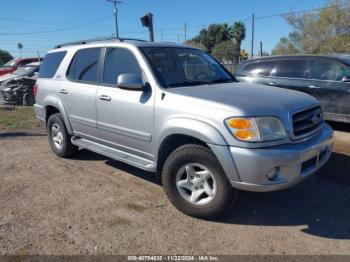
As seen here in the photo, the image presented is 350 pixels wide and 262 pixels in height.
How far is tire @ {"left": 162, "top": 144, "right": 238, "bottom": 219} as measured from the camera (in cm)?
369

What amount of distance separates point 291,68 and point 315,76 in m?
0.63

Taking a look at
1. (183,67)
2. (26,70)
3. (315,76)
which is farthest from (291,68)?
(26,70)

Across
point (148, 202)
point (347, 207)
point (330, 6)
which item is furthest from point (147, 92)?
point (330, 6)

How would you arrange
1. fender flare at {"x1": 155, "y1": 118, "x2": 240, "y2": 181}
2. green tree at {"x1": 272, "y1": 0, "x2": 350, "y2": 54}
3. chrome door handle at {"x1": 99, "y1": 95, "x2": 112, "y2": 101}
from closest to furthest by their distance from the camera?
1. fender flare at {"x1": 155, "y1": 118, "x2": 240, "y2": 181}
2. chrome door handle at {"x1": 99, "y1": 95, "x2": 112, "y2": 101}
3. green tree at {"x1": 272, "y1": 0, "x2": 350, "y2": 54}

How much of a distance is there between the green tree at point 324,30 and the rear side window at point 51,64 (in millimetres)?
33654

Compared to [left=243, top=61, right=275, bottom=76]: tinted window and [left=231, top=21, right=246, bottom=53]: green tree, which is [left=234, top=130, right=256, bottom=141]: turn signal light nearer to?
Answer: [left=243, top=61, right=275, bottom=76]: tinted window

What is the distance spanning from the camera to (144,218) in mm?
3990

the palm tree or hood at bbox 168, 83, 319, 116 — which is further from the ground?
the palm tree

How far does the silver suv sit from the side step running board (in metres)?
0.01

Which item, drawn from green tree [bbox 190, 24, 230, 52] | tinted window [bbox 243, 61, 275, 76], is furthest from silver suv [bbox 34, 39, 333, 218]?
green tree [bbox 190, 24, 230, 52]

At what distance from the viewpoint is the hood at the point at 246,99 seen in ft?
11.6

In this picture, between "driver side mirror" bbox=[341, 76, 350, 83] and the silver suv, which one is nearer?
the silver suv

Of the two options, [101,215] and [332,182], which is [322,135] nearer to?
[332,182]

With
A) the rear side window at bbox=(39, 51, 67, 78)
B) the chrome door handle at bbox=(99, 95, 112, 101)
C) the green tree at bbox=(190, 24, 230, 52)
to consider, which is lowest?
the chrome door handle at bbox=(99, 95, 112, 101)
